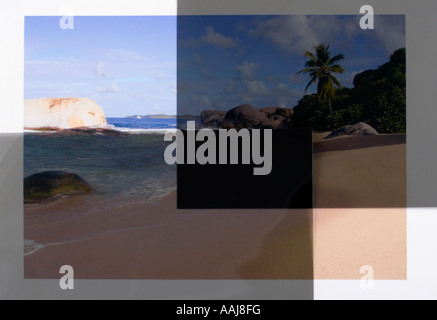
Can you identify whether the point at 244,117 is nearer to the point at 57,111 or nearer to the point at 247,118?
the point at 247,118

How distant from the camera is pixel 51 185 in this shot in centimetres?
441

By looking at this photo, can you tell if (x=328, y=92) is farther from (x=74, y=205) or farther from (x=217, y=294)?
(x=74, y=205)

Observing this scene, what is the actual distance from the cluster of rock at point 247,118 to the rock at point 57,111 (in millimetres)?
1088

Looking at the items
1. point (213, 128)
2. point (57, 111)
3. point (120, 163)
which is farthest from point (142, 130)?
point (57, 111)

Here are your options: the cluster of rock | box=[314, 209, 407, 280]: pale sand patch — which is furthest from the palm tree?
box=[314, 209, 407, 280]: pale sand patch

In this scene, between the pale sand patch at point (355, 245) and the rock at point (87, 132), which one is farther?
the rock at point (87, 132)

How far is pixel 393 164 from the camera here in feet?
14.4

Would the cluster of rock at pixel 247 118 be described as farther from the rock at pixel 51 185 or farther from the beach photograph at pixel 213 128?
the rock at pixel 51 185

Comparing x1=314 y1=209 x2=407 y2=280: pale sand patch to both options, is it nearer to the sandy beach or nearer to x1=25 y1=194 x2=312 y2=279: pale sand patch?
the sandy beach

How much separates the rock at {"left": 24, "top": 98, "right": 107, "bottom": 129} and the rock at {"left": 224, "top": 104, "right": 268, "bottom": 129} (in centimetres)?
127

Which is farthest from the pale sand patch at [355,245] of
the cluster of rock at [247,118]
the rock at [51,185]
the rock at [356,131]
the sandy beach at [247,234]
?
the rock at [51,185]

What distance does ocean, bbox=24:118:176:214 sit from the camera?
14.5ft

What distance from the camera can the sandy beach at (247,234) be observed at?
4371 millimetres

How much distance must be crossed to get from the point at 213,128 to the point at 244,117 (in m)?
0.32
